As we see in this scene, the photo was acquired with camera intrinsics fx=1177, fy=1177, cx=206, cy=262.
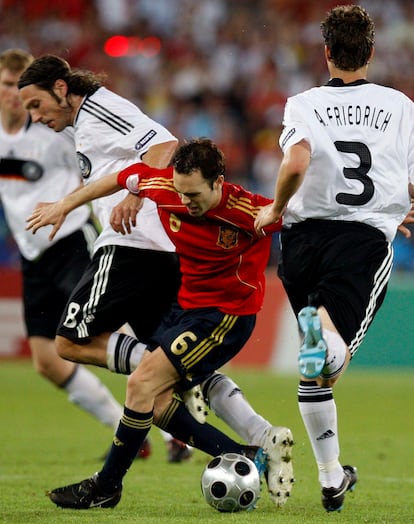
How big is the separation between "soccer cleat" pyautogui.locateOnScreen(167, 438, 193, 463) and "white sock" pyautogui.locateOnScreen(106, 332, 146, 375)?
1.76 meters

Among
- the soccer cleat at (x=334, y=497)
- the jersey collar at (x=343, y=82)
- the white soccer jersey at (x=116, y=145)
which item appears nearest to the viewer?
the jersey collar at (x=343, y=82)

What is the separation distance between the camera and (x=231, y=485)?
5898 millimetres

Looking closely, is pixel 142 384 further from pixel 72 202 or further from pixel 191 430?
pixel 72 202

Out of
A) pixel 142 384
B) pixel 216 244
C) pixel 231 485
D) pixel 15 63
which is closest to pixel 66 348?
pixel 142 384

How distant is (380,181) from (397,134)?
0.25 meters

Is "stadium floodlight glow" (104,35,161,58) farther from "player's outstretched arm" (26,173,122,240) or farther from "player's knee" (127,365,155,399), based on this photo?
"player's knee" (127,365,155,399)

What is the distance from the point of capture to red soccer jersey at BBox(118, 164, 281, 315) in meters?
5.96

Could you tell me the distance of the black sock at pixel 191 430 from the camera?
6324 millimetres

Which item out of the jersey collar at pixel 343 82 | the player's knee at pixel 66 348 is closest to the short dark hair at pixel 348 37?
the jersey collar at pixel 343 82

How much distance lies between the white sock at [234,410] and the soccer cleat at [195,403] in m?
0.05

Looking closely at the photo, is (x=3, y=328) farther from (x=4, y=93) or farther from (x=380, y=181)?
(x=380, y=181)

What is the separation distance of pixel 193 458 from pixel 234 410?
2.04 m

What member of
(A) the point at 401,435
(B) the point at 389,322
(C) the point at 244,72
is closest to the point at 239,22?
(C) the point at 244,72

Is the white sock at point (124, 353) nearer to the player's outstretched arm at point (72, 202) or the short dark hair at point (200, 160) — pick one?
the player's outstretched arm at point (72, 202)
